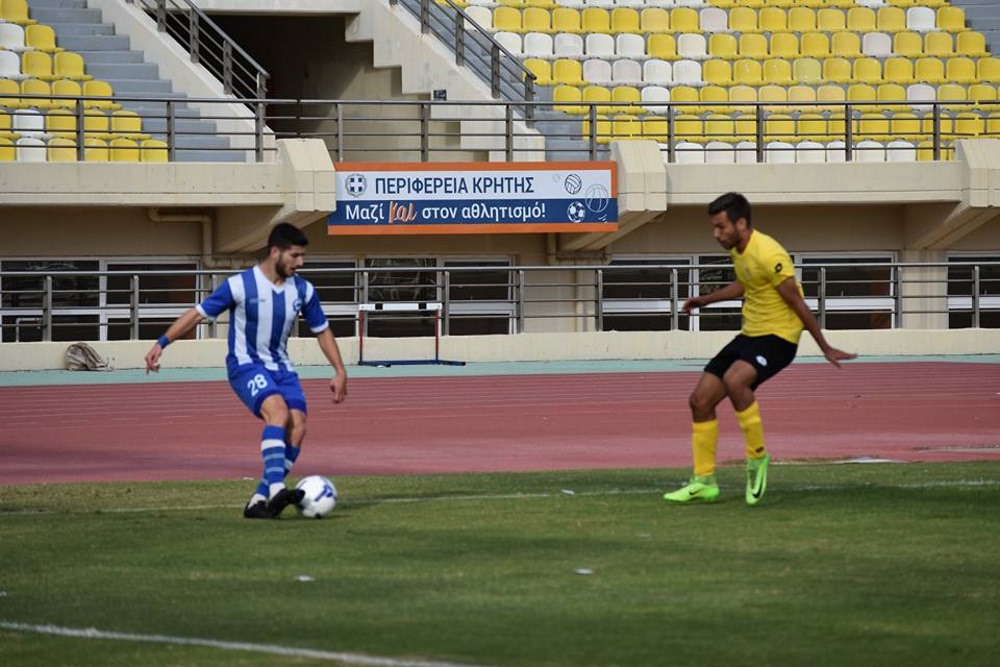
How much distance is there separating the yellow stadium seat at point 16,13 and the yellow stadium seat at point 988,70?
16850mm

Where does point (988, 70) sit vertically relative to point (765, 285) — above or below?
above

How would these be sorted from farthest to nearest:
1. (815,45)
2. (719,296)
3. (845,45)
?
(845,45), (815,45), (719,296)

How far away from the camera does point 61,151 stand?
96.8ft

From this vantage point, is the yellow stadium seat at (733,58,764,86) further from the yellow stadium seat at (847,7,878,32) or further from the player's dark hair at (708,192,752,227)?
the player's dark hair at (708,192,752,227)

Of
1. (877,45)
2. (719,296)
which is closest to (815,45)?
(877,45)

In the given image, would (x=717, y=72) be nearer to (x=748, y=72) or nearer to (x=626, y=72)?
(x=748, y=72)

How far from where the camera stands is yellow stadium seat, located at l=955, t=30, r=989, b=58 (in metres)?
36.1

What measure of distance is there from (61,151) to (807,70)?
13.7 meters

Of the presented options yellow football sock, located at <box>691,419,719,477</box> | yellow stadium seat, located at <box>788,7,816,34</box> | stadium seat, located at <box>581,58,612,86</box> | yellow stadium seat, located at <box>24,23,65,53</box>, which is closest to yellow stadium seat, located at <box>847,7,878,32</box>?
yellow stadium seat, located at <box>788,7,816,34</box>

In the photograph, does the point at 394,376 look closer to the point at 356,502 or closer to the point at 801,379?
the point at 801,379

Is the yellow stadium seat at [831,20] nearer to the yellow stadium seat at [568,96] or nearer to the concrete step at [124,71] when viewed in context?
the yellow stadium seat at [568,96]

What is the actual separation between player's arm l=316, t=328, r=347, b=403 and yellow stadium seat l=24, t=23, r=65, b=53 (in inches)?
869

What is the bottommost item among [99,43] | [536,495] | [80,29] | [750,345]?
[536,495]

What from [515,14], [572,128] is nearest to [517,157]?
[572,128]
